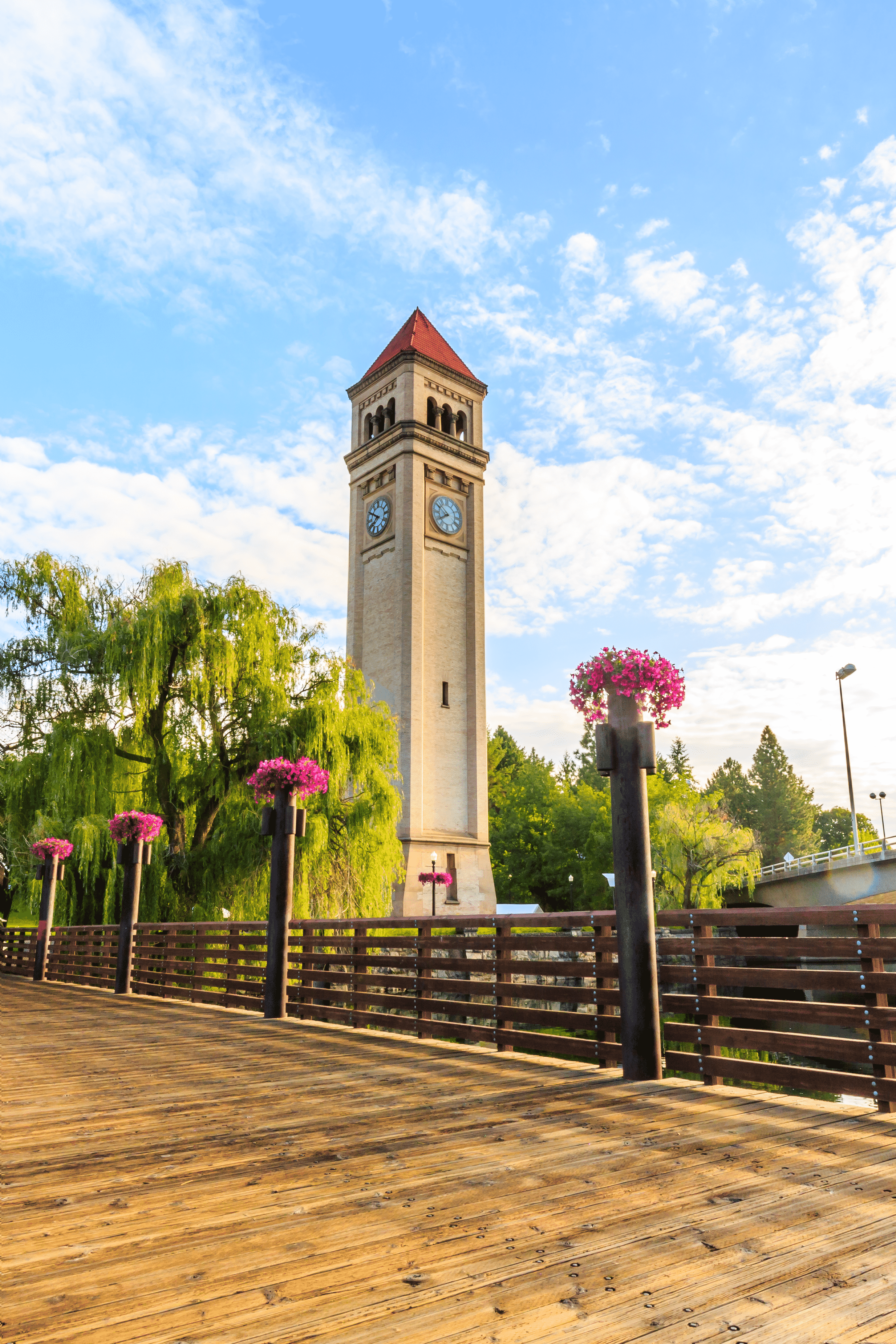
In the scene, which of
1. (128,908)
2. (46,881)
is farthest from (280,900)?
(46,881)

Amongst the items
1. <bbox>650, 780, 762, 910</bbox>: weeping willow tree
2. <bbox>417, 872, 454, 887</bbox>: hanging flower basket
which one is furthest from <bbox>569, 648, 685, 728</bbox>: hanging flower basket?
<bbox>650, 780, 762, 910</bbox>: weeping willow tree

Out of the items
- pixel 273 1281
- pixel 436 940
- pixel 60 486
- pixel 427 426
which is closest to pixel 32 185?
pixel 60 486

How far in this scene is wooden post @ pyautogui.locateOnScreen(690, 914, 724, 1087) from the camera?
512cm

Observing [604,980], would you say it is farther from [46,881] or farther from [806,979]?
[46,881]

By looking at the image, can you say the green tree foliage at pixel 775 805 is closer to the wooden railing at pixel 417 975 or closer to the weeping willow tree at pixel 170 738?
the weeping willow tree at pixel 170 738

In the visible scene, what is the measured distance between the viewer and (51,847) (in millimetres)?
13680

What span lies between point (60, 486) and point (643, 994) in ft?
33.2

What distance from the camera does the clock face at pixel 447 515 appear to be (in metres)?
35.7

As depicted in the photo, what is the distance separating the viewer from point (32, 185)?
7707 millimetres

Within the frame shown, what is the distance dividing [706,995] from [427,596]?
29.8 metres

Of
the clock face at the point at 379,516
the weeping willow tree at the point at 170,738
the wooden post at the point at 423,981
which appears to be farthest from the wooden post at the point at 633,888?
the clock face at the point at 379,516

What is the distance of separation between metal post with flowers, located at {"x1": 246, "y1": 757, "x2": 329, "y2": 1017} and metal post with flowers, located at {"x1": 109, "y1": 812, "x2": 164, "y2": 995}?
3449 mm

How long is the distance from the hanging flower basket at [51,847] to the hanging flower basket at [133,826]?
4.64 ft

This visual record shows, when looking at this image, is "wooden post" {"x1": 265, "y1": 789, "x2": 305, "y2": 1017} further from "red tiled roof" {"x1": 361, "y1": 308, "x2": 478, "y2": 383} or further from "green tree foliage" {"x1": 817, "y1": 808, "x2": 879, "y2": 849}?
"green tree foliage" {"x1": 817, "y1": 808, "x2": 879, "y2": 849}
